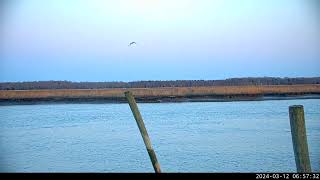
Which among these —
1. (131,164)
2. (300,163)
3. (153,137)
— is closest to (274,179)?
(300,163)

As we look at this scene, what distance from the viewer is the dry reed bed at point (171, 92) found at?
2928 centimetres

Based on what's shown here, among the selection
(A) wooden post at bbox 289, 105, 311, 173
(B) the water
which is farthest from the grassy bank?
(A) wooden post at bbox 289, 105, 311, 173

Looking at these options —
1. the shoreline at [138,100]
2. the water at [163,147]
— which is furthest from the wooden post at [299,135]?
the shoreline at [138,100]

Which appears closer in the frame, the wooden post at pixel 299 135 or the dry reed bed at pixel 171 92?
the wooden post at pixel 299 135

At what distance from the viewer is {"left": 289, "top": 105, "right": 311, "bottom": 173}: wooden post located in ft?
9.75

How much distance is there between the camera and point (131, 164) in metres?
7.81

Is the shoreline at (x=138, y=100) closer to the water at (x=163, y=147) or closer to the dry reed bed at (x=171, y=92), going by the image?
the dry reed bed at (x=171, y=92)

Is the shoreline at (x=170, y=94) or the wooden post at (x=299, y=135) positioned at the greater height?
the shoreline at (x=170, y=94)

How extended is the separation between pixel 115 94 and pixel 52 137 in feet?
65.0

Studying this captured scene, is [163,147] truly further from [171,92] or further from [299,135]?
[171,92]

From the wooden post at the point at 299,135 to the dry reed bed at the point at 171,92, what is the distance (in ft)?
84.7

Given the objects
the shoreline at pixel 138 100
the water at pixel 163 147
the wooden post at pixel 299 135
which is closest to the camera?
the wooden post at pixel 299 135

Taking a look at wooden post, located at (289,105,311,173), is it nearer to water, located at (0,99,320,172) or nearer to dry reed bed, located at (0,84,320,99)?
water, located at (0,99,320,172)

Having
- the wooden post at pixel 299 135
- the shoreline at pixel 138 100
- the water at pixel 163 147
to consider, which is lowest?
the wooden post at pixel 299 135
